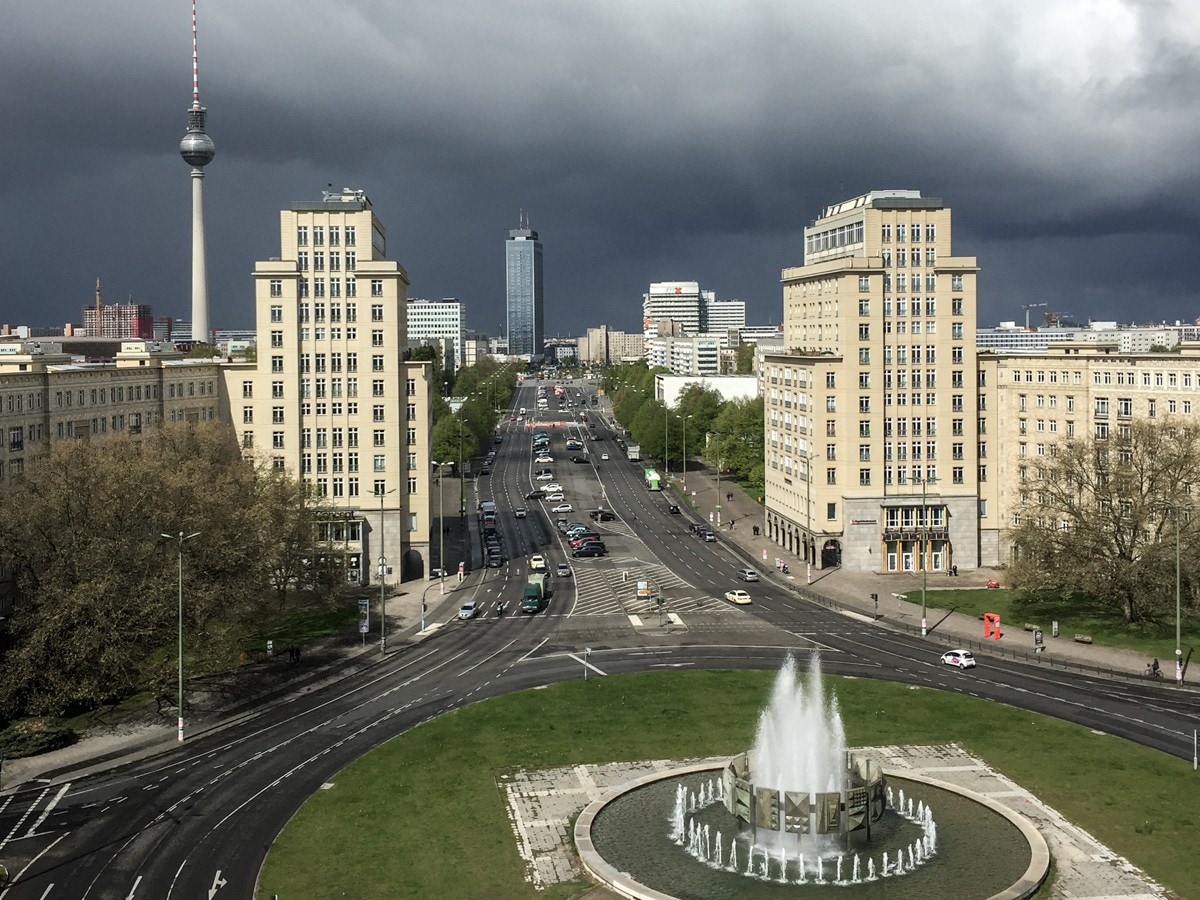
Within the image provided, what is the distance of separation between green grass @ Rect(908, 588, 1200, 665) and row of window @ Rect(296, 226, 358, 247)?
205 ft

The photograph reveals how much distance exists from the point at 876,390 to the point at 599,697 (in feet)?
186

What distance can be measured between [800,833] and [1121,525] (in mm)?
52482

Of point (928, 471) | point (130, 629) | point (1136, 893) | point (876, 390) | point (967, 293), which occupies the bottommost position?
point (1136, 893)

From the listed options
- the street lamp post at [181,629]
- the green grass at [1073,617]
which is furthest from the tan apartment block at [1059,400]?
the street lamp post at [181,629]

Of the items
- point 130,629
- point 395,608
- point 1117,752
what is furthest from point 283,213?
point 1117,752

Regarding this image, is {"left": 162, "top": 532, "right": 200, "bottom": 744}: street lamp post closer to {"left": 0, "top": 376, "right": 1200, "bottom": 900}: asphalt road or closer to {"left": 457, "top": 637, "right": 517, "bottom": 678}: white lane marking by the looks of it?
{"left": 0, "top": 376, "right": 1200, "bottom": 900}: asphalt road

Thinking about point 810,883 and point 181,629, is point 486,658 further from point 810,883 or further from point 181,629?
point 810,883

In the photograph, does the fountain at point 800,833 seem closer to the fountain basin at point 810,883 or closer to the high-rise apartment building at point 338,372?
the fountain basin at point 810,883

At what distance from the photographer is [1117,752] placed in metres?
A: 64.1

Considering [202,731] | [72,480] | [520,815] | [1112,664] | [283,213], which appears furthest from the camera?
[283,213]

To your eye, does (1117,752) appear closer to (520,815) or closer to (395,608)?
(520,815)

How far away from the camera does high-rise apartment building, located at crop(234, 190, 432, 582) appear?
116062 mm

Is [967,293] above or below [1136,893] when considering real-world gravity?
above

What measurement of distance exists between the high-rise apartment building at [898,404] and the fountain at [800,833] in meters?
61.8
